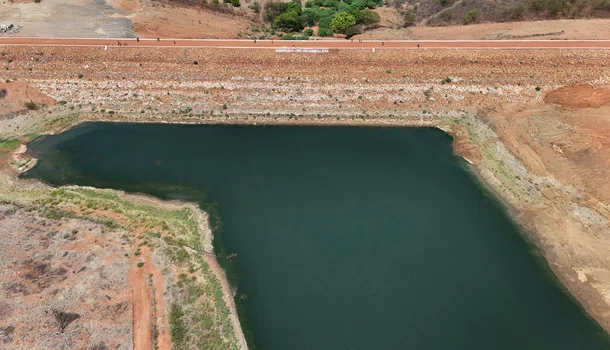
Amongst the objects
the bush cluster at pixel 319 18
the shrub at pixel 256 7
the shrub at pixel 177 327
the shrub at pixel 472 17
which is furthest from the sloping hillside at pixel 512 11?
the shrub at pixel 177 327

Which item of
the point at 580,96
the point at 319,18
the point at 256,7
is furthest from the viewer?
the point at 256,7

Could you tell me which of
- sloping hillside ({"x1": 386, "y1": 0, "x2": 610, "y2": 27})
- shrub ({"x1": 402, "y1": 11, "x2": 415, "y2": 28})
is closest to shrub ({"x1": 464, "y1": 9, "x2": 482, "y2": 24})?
sloping hillside ({"x1": 386, "y1": 0, "x2": 610, "y2": 27})

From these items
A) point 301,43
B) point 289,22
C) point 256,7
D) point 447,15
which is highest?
point 256,7

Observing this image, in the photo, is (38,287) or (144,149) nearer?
(38,287)

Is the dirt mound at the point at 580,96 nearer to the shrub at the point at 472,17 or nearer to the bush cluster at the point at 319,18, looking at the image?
the shrub at the point at 472,17

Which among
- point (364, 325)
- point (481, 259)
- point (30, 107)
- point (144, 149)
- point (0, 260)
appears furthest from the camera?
point (30, 107)

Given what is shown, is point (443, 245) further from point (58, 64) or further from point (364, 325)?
point (58, 64)

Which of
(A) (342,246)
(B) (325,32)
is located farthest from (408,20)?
(A) (342,246)

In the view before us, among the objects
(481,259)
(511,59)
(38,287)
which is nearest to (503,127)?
(511,59)

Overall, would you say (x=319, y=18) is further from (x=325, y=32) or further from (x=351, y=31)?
(x=351, y=31)
